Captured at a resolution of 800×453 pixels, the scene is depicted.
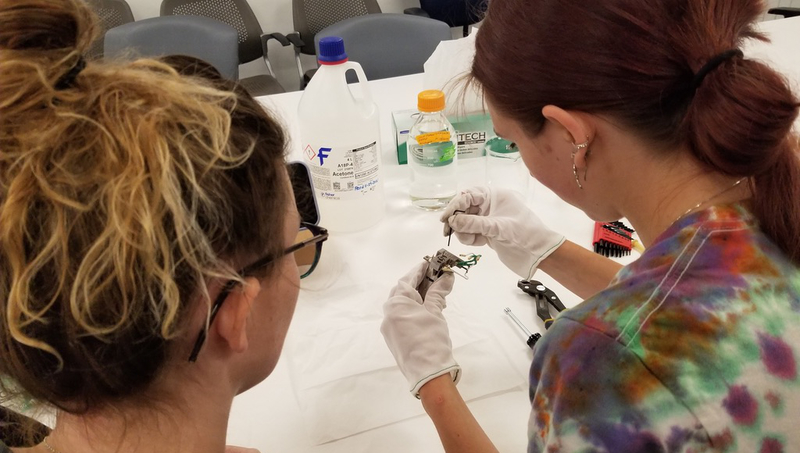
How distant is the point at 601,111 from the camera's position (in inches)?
27.2

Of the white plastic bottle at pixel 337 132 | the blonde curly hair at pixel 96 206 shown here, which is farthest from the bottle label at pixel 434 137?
the blonde curly hair at pixel 96 206

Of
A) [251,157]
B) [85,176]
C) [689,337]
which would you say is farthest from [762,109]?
[85,176]

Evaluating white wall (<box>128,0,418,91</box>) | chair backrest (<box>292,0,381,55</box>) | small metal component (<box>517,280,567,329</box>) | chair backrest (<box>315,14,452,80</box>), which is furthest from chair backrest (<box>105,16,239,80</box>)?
small metal component (<box>517,280,567,329</box>)

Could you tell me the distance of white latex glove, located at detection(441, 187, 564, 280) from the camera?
1.03m

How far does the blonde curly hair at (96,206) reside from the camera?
0.44 metres

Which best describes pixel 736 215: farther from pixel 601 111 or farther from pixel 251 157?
pixel 251 157

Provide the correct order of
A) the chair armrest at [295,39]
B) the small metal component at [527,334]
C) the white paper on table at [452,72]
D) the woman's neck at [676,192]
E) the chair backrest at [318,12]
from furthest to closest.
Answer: the chair backrest at [318,12]
the chair armrest at [295,39]
the white paper on table at [452,72]
the small metal component at [527,334]
the woman's neck at [676,192]

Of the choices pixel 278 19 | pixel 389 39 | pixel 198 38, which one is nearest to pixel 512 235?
pixel 389 39

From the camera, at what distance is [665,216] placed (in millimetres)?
718

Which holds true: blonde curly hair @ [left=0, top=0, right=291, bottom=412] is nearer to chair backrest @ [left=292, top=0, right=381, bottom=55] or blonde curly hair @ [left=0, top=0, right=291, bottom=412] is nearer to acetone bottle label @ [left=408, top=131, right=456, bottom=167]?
acetone bottle label @ [left=408, top=131, right=456, bottom=167]

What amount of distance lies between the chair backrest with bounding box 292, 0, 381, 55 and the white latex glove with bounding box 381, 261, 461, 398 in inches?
79.4

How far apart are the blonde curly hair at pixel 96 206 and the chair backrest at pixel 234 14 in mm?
2332

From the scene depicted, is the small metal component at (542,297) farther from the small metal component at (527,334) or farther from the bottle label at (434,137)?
the bottle label at (434,137)

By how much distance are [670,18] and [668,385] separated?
0.38m
